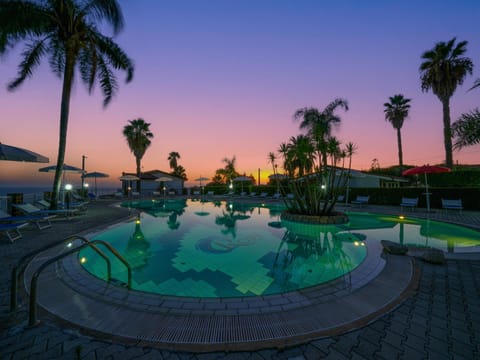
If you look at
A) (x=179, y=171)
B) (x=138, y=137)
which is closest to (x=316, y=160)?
(x=138, y=137)

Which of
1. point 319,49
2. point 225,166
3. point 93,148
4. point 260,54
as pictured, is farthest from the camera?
point 225,166

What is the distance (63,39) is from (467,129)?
725 inches

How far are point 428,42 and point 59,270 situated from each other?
29974 mm

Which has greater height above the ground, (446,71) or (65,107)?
(446,71)

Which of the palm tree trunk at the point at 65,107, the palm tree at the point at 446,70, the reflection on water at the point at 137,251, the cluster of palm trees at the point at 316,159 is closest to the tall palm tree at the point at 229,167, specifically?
the cluster of palm trees at the point at 316,159

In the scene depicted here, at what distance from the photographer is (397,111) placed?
26.1 meters

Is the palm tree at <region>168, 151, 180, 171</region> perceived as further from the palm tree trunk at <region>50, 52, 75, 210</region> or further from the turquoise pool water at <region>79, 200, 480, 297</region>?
the turquoise pool water at <region>79, 200, 480, 297</region>

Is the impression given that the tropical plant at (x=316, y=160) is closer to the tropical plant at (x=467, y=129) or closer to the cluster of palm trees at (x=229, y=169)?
the tropical plant at (x=467, y=129)

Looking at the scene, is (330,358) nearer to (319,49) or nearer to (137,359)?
(137,359)

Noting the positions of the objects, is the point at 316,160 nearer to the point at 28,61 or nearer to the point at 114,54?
the point at 114,54

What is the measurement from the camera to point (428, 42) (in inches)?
702

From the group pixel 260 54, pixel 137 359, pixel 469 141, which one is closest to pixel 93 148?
pixel 260 54

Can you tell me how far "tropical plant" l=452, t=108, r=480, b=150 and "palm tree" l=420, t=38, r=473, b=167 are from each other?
14.4 metres

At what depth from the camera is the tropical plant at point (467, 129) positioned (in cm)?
631
